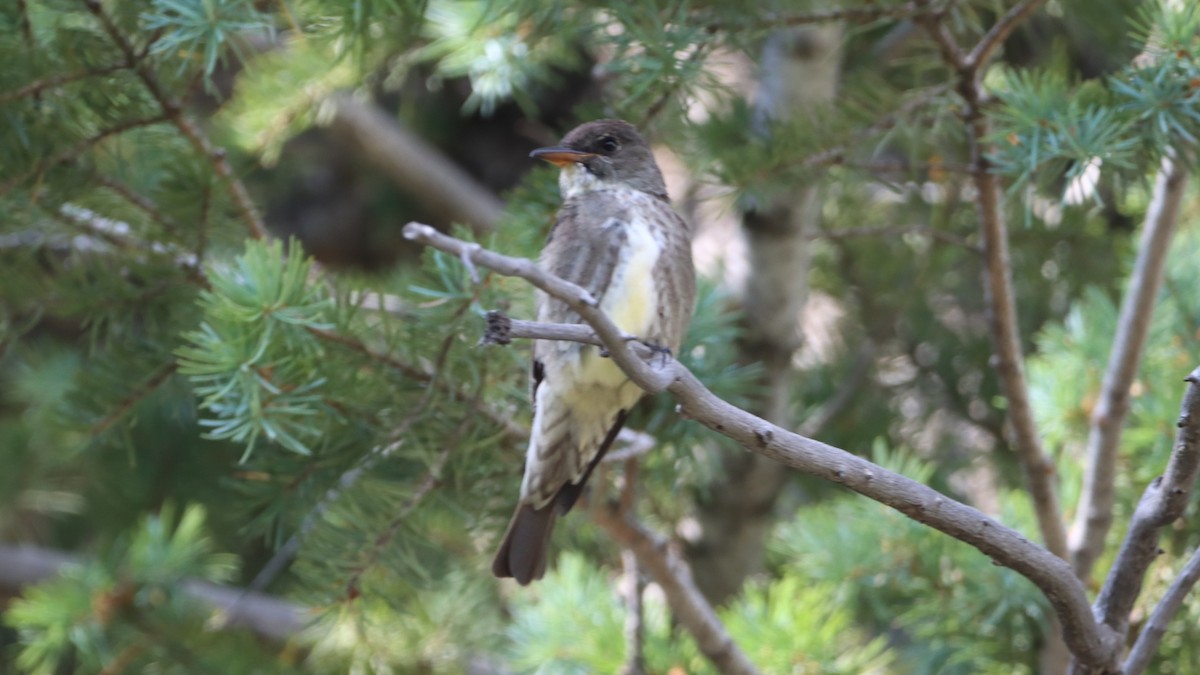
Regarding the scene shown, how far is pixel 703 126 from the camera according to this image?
216 centimetres

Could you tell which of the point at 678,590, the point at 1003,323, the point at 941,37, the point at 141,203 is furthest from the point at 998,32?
the point at 141,203

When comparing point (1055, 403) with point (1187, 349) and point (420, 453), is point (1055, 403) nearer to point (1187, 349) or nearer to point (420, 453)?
point (1187, 349)

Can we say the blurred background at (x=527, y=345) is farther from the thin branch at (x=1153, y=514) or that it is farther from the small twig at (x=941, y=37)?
the thin branch at (x=1153, y=514)

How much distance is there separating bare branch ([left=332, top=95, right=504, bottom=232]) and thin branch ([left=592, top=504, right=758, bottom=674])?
146 centimetres

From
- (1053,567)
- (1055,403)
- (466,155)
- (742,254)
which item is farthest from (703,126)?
(466,155)

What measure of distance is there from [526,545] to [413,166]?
1667 millimetres

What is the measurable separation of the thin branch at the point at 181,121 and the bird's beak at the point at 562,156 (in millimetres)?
442

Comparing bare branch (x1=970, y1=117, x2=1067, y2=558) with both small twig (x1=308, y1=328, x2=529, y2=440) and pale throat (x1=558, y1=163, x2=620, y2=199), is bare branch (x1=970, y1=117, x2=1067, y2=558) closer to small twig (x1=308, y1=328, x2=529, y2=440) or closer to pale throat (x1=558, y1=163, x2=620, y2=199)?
pale throat (x1=558, y1=163, x2=620, y2=199)

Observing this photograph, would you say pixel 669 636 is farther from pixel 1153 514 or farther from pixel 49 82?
pixel 49 82

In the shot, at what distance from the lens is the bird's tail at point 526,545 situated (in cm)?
183

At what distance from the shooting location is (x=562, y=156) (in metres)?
2.04

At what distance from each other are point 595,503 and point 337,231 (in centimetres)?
212

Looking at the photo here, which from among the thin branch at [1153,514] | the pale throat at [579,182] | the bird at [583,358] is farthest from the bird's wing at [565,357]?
the thin branch at [1153,514]

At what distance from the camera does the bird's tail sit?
71.9 inches
